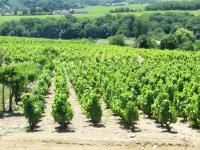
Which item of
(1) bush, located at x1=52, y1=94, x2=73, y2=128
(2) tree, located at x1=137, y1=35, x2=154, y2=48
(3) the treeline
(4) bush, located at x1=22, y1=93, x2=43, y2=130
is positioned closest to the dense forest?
(3) the treeline

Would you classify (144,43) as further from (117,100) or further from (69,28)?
(117,100)

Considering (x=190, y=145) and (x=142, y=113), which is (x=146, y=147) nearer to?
(x=190, y=145)

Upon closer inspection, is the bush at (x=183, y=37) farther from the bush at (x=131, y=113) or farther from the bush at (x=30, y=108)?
the bush at (x=30, y=108)

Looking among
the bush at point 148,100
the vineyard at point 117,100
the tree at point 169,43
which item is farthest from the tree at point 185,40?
the bush at point 148,100

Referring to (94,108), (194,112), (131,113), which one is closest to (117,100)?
(94,108)

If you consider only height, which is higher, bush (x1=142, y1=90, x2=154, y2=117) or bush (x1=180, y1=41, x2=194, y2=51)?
bush (x1=142, y1=90, x2=154, y2=117)

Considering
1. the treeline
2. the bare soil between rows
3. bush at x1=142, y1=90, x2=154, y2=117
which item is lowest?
the treeline

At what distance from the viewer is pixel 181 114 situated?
116 feet

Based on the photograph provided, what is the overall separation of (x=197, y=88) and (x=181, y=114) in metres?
4.52

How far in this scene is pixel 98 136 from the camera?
97.8 feet

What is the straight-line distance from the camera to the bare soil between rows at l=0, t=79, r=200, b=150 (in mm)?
28047

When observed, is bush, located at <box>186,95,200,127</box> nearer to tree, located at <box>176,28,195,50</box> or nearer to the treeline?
tree, located at <box>176,28,195,50</box>

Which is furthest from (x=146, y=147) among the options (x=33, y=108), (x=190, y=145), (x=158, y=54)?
(x=158, y=54)

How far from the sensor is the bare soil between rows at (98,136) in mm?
28047
